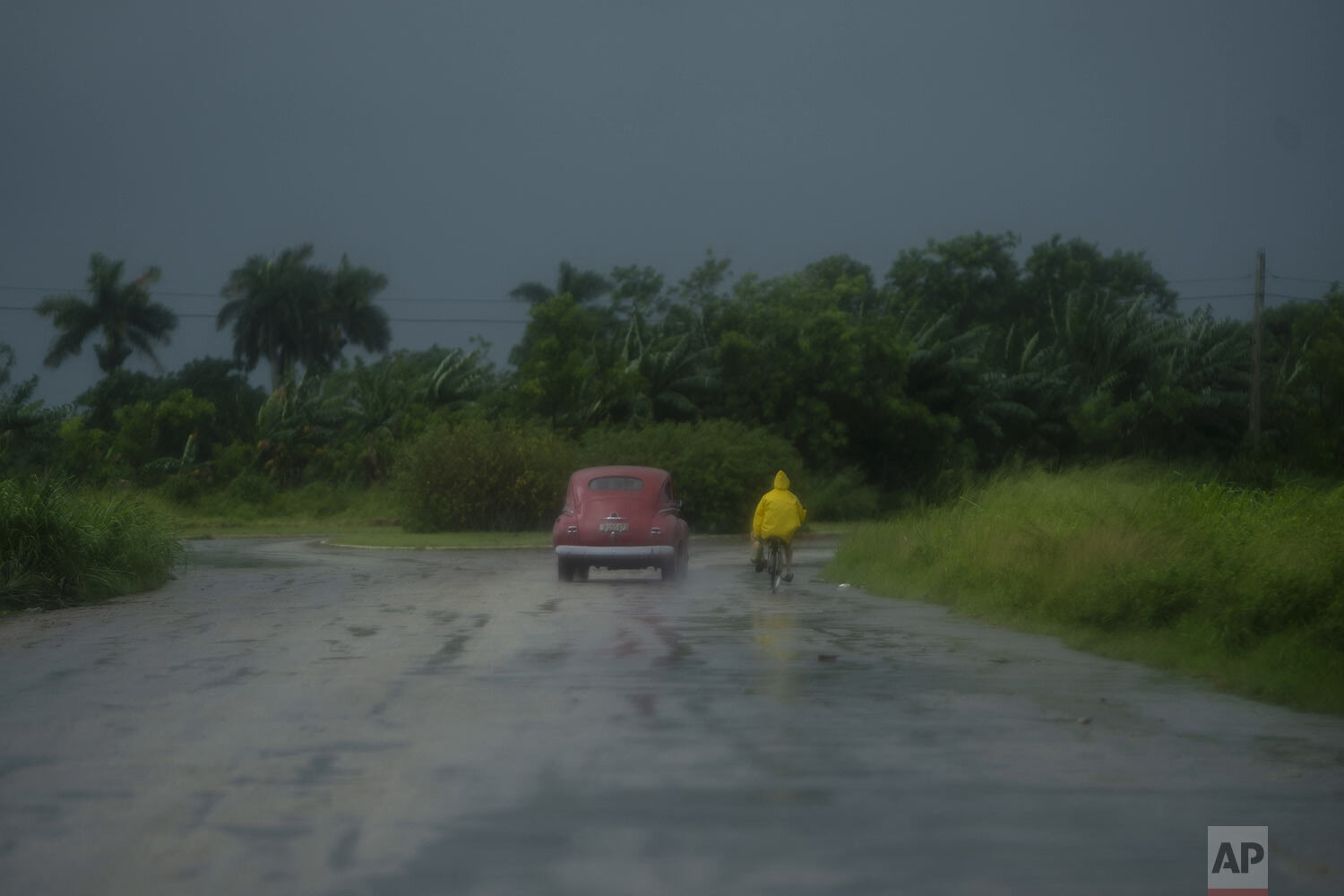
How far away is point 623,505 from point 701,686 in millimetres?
13720

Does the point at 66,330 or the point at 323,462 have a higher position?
the point at 66,330

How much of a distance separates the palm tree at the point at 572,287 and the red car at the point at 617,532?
168ft

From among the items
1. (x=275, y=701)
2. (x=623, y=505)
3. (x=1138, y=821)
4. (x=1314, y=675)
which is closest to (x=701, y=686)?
(x=275, y=701)

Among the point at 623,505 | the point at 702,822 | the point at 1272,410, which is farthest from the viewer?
the point at 1272,410

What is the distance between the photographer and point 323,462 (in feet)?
210

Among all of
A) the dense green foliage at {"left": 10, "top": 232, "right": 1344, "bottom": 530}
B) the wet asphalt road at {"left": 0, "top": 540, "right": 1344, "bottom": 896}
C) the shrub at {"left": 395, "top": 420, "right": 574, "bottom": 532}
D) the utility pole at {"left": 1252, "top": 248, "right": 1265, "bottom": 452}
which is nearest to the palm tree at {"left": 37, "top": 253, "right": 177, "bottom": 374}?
the dense green foliage at {"left": 10, "top": 232, "right": 1344, "bottom": 530}

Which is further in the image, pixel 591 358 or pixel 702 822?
pixel 591 358

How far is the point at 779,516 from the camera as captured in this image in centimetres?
2223

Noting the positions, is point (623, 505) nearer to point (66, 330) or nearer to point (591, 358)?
point (591, 358)

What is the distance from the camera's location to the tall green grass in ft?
66.6

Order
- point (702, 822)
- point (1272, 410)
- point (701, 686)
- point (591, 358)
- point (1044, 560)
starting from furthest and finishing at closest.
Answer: point (1272, 410), point (591, 358), point (1044, 560), point (701, 686), point (702, 822)

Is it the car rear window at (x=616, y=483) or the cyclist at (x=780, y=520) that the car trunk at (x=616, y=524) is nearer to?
the car rear window at (x=616, y=483)

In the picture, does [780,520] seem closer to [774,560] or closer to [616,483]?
[774,560]

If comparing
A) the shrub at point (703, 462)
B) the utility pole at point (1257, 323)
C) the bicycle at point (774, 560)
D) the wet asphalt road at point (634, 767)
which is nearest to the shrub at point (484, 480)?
the shrub at point (703, 462)
